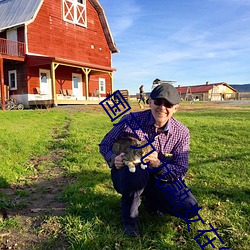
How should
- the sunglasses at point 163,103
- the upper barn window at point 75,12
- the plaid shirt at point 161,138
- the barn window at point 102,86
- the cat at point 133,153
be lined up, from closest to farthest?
the cat at point 133,153 < the sunglasses at point 163,103 < the plaid shirt at point 161,138 < the upper barn window at point 75,12 < the barn window at point 102,86

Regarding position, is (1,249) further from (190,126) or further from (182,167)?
(190,126)

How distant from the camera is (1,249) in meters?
2.46

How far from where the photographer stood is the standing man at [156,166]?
2.57m

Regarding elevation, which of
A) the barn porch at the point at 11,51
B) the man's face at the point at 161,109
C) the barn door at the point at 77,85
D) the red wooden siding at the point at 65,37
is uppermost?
the red wooden siding at the point at 65,37

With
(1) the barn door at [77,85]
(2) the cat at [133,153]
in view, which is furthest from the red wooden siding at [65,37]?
(2) the cat at [133,153]

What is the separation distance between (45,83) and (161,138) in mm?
18624

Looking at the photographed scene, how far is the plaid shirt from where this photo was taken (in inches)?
108

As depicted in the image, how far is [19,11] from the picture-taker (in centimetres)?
2002

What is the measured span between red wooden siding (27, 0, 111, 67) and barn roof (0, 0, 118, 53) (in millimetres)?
386

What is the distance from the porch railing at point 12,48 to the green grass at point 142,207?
12.3 meters

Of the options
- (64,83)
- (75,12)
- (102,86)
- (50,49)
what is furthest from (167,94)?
(102,86)

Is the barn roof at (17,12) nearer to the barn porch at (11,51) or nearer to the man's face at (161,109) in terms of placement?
the barn porch at (11,51)

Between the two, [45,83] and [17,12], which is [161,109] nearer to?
[45,83]

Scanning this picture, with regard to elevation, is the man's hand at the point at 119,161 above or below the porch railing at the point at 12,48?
below
